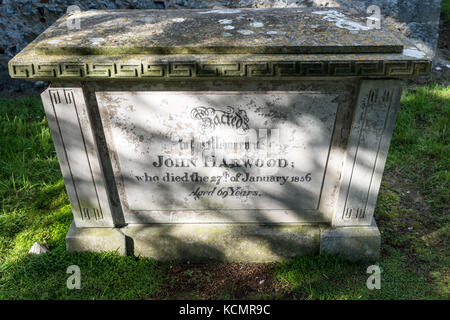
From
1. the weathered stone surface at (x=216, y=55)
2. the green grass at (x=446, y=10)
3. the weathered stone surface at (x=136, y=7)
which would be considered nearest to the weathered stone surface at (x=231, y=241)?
the weathered stone surface at (x=216, y=55)

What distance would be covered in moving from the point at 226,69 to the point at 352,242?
1427mm

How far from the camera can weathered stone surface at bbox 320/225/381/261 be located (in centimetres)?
251

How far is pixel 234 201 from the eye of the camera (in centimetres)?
251

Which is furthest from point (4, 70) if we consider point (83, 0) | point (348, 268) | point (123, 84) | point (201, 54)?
point (348, 268)

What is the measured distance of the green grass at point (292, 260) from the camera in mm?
2396

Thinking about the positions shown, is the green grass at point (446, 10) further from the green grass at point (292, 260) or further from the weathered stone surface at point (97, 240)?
the weathered stone surface at point (97, 240)

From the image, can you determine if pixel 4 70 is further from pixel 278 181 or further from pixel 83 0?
pixel 278 181

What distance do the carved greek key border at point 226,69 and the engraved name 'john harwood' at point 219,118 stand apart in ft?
0.88

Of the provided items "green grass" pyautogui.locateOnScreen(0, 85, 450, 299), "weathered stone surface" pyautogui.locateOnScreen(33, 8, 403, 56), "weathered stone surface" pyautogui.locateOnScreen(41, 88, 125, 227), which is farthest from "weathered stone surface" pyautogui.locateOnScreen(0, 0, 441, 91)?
"weathered stone surface" pyautogui.locateOnScreen(41, 88, 125, 227)

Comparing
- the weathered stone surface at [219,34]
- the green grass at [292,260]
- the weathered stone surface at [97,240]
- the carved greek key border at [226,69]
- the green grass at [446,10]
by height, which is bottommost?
the green grass at [292,260]

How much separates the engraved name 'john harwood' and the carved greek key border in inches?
10.6

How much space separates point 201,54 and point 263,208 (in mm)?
1078

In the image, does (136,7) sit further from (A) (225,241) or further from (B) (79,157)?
(A) (225,241)

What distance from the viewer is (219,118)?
2.20 meters
